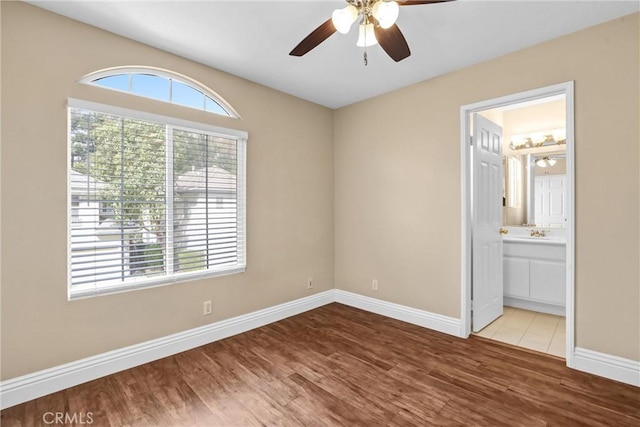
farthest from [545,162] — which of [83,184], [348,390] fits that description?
[83,184]

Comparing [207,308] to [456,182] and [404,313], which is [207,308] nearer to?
[404,313]

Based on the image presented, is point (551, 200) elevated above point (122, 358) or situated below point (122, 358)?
above

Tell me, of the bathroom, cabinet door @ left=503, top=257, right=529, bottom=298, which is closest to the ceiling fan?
the bathroom

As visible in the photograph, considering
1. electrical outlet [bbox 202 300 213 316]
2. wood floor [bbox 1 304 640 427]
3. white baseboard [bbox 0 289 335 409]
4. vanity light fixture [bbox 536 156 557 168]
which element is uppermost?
vanity light fixture [bbox 536 156 557 168]

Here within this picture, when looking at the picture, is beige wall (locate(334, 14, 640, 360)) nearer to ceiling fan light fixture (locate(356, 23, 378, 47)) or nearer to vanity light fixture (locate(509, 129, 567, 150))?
ceiling fan light fixture (locate(356, 23, 378, 47))

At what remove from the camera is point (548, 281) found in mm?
3494

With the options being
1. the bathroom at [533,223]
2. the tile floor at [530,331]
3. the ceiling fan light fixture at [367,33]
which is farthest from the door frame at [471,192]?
the ceiling fan light fixture at [367,33]

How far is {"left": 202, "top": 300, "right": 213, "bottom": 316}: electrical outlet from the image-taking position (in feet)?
9.27

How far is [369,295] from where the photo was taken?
A: 3.73 meters

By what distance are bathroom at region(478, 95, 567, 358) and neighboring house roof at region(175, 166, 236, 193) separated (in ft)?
9.78

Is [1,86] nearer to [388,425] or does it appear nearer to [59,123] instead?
[59,123]

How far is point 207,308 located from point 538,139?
4559 millimetres

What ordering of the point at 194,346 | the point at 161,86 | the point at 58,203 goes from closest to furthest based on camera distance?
1. the point at 58,203
2. the point at 161,86
3. the point at 194,346

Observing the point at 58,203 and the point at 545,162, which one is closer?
the point at 58,203
